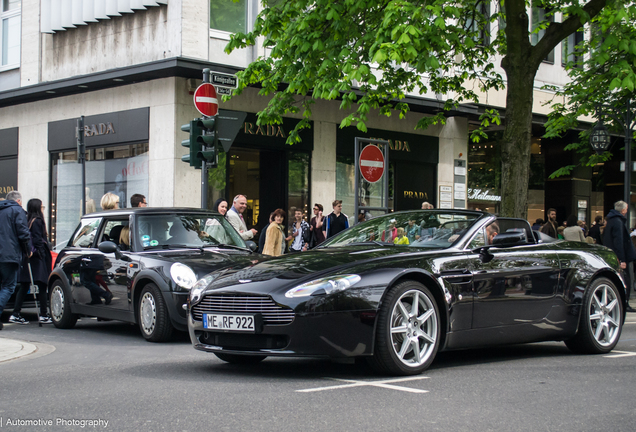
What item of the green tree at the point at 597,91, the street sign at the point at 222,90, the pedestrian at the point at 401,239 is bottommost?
the pedestrian at the point at 401,239

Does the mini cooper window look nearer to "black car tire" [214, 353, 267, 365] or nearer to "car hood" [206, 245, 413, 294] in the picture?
"black car tire" [214, 353, 267, 365]

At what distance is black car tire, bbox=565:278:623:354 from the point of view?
306 inches

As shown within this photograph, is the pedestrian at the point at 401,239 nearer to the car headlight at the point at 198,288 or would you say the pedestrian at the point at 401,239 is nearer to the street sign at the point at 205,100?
the car headlight at the point at 198,288

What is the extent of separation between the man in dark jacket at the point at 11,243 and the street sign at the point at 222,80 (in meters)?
3.67

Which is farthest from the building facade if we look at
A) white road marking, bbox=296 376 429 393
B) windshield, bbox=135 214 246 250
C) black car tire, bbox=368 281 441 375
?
white road marking, bbox=296 376 429 393

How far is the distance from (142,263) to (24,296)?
3.23 meters

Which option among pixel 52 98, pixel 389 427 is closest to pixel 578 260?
pixel 389 427

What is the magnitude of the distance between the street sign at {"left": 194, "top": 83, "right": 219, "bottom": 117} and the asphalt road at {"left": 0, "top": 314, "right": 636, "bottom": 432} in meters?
5.70

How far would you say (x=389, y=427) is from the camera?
450cm

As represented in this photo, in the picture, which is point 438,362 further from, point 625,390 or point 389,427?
point 389,427

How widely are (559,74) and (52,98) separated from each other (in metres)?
15.7

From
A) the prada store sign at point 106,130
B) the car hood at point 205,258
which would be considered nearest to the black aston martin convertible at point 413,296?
the car hood at point 205,258

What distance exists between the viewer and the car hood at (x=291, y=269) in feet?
20.1

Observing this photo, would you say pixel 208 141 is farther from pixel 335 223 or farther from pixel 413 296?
pixel 413 296
